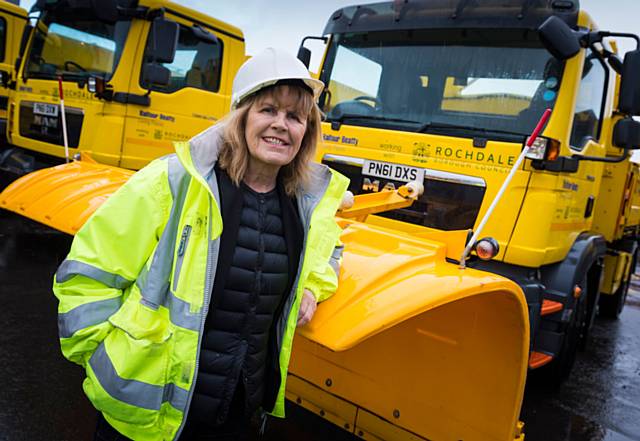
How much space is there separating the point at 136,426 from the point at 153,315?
330 mm

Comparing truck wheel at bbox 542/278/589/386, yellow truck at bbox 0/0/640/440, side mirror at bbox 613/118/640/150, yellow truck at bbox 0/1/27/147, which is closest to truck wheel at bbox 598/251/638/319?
yellow truck at bbox 0/0/640/440

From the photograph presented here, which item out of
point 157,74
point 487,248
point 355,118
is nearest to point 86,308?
point 487,248

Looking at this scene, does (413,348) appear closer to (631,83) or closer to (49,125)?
(631,83)

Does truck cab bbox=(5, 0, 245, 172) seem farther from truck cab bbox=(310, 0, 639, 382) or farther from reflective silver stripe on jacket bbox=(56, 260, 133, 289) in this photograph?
reflective silver stripe on jacket bbox=(56, 260, 133, 289)

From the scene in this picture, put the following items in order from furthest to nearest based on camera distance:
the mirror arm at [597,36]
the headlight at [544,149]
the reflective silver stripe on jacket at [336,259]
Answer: the mirror arm at [597,36] → the headlight at [544,149] → the reflective silver stripe on jacket at [336,259]

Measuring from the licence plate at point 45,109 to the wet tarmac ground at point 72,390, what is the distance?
158 cm

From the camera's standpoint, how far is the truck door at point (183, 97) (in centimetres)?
579

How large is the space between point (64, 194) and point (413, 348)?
99.1 inches

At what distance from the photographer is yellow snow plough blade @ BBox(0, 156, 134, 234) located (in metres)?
3.32

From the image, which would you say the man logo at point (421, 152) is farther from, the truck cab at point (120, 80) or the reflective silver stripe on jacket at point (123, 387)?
the truck cab at point (120, 80)

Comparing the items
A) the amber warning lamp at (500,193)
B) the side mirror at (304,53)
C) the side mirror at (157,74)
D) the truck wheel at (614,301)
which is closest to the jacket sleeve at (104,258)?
the amber warning lamp at (500,193)

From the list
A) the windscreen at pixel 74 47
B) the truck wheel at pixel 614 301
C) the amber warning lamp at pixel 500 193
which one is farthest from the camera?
the truck wheel at pixel 614 301

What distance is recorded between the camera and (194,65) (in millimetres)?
6188

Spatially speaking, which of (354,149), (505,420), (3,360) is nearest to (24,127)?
(3,360)
